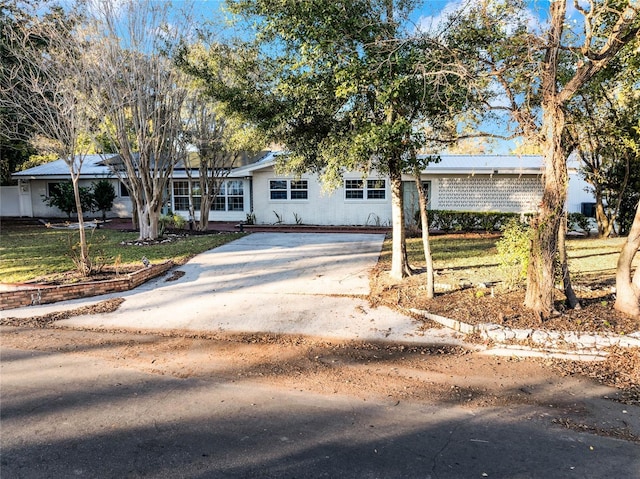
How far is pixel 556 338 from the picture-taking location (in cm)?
548

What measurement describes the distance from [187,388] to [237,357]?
93 centimetres

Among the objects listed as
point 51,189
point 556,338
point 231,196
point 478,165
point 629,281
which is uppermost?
point 478,165

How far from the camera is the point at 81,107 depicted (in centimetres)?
1108

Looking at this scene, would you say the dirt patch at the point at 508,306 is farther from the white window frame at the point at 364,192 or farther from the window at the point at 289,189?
the window at the point at 289,189

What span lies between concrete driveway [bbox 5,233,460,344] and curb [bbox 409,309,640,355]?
0.40 meters

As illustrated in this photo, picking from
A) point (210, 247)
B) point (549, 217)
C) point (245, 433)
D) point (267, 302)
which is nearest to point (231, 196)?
point (210, 247)

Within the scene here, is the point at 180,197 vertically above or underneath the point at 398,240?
above

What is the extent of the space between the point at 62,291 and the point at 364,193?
13464mm

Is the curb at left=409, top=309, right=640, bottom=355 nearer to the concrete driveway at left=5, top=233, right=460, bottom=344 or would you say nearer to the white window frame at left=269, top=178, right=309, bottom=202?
the concrete driveway at left=5, top=233, right=460, bottom=344

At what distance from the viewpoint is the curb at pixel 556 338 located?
5.30m

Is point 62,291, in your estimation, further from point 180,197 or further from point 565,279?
point 180,197

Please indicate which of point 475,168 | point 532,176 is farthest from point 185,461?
point 532,176

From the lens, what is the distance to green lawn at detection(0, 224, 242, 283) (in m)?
9.70

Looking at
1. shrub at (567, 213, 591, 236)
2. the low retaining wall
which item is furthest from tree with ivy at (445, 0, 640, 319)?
shrub at (567, 213, 591, 236)
